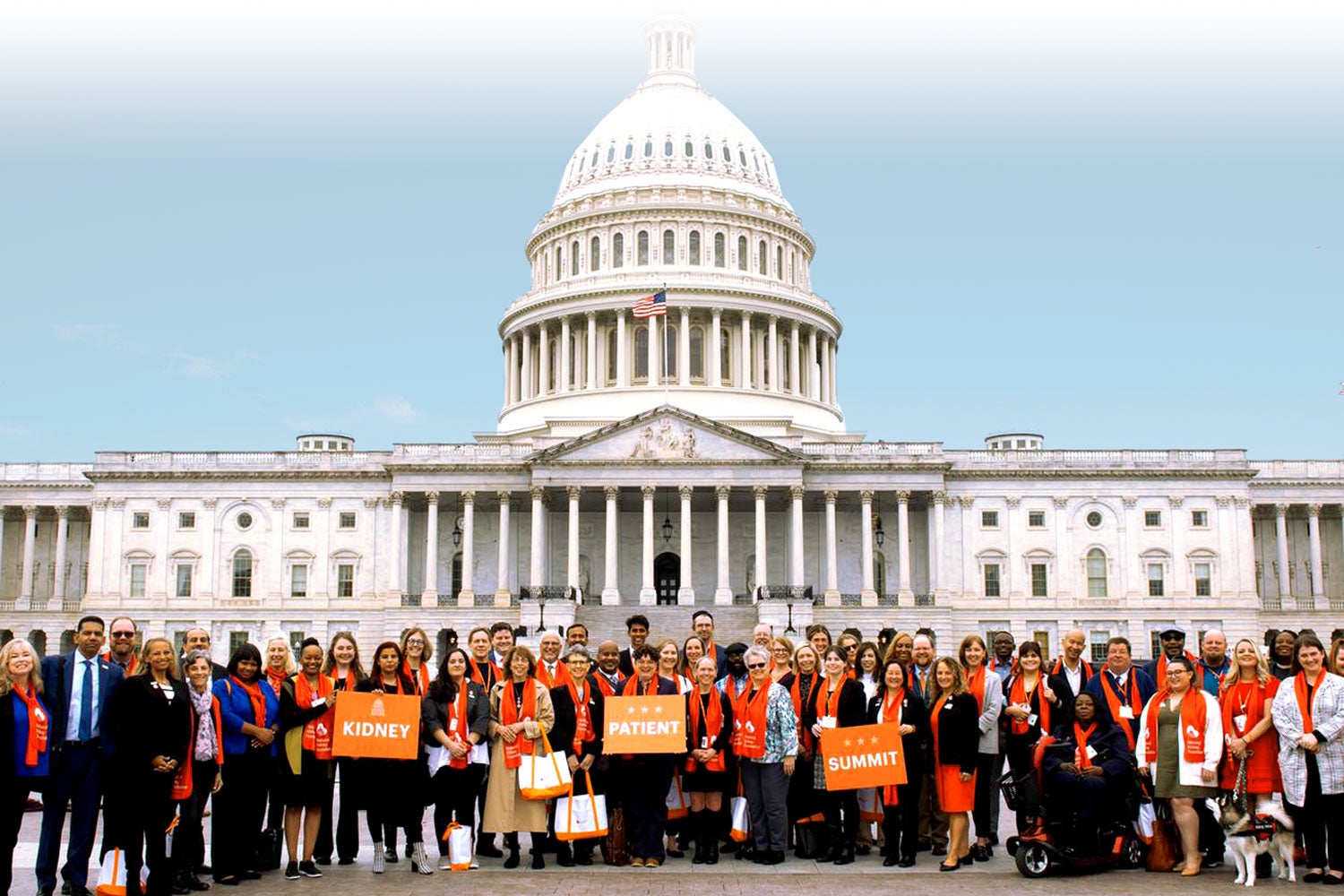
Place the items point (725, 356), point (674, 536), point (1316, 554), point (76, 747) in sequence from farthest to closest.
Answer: point (725, 356) < point (1316, 554) < point (674, 536) < point (76, 747)

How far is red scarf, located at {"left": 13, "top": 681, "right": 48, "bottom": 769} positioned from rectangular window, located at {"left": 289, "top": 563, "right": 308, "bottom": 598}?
58.1 m

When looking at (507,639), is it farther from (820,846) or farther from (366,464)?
(366,464)

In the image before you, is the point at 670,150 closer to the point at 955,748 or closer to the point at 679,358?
the point at 679,358

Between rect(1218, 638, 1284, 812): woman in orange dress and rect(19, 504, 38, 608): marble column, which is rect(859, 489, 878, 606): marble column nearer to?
rect(19, 504, 38, 608): marble column

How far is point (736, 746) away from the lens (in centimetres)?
1797

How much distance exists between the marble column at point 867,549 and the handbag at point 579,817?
170ft

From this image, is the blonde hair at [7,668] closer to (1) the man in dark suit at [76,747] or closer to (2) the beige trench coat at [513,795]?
(1) the man in dark suit at [76,747]

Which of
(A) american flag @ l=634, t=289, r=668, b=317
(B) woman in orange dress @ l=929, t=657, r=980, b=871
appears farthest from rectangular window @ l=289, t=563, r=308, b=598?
(B) woman in orange dress @ l=929, t=657, r=980, b=871

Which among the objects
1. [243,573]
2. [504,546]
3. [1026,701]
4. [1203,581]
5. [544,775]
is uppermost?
[504,546]

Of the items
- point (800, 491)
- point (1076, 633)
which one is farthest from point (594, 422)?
point (1076, 633)

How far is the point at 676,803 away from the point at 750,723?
1836 millimetres

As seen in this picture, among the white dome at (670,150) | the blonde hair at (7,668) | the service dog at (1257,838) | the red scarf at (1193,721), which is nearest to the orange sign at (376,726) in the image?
the blonde hair at (7,668)

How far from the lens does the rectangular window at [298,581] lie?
2830 inches

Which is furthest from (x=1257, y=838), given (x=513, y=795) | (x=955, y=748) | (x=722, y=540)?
(x=722, y=540)
